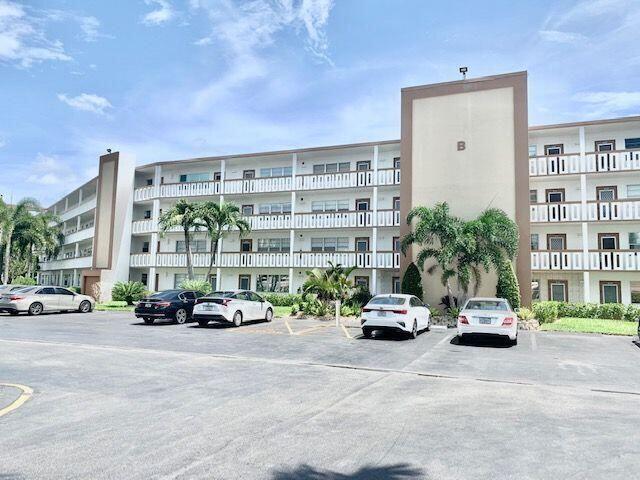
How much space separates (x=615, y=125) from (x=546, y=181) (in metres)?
4.58

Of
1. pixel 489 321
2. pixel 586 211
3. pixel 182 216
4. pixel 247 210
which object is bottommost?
pixel 489 321

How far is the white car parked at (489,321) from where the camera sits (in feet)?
50.0

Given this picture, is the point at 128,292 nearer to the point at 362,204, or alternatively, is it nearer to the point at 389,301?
the point at 362,204

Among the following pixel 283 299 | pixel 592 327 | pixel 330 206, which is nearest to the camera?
pixel 592 327

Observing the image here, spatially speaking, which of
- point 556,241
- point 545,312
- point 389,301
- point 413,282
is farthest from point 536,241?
point 389,301

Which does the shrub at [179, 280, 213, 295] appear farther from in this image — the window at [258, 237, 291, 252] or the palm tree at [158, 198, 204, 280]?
the window at [258, 237, 291, 252]

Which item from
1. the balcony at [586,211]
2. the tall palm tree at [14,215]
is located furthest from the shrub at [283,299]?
the tall palm tree at [14,215]

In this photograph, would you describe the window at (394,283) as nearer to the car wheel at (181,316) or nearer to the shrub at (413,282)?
the shrub at (413,282)

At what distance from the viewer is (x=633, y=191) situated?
1077 inches

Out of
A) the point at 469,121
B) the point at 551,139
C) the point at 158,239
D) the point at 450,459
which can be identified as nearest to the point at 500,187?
the point at 469,121

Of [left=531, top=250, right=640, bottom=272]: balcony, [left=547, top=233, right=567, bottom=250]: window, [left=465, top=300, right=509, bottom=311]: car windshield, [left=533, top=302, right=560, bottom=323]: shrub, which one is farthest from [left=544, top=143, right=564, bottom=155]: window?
[left=465, top=300, right=509, bottom=311]: car windshield

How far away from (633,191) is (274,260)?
21.8 m

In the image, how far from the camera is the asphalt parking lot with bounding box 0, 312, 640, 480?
198 inches

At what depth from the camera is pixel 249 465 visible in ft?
16.4
